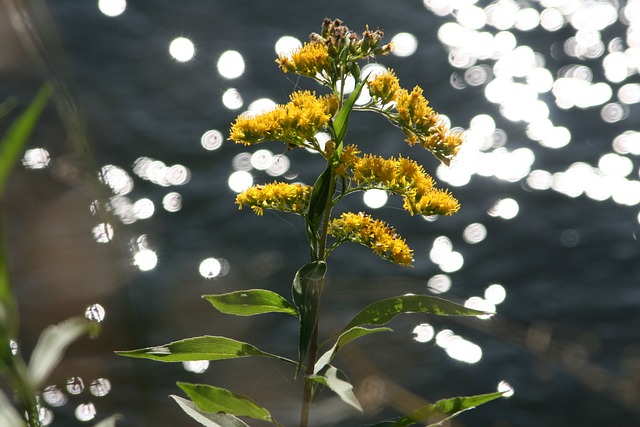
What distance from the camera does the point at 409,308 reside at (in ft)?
4.62

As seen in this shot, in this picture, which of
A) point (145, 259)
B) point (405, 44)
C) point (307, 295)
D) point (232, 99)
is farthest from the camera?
point (405, 44)

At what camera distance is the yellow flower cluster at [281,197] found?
1524 millimetres

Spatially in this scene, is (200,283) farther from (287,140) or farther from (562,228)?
(287,140)

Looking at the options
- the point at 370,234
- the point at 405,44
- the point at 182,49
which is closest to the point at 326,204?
the point at 370,234

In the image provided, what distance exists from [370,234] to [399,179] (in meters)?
0.13

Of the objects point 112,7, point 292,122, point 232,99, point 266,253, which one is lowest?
point 292,122

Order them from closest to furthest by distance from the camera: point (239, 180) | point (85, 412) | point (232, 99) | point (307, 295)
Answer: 1. point (307, 295)
2. point (85, 412)
3. point (239, 180)
4. point (232, 99)

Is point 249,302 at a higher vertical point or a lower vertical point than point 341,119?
lower

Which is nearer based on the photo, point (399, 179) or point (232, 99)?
point (399, 179)

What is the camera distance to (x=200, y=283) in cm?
444

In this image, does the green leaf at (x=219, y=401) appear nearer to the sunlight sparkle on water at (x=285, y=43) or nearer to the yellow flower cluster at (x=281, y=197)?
the yellow flower cluster at (x=281, y=197)

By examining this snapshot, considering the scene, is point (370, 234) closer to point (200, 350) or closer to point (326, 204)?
point (326, 204)

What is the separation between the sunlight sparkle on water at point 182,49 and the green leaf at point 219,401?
4.92 metres

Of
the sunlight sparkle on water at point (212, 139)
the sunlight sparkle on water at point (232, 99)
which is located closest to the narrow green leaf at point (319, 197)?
the sunlight sparkle on water at point (212, 139)
